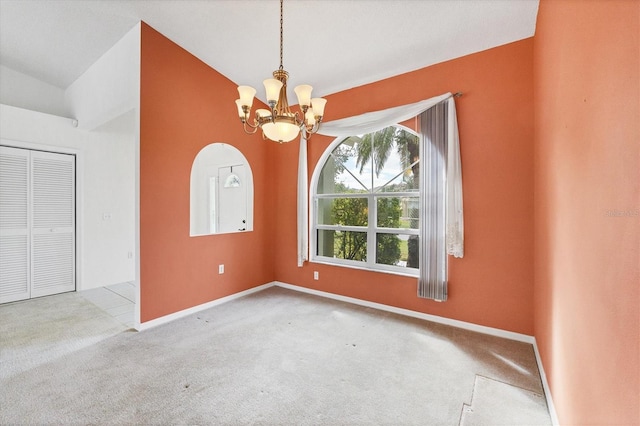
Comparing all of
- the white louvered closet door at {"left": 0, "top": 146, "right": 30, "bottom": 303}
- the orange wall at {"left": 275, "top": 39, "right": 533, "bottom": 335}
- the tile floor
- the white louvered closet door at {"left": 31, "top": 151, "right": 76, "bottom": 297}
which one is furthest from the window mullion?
the white louvered closet door at {"left": 0, "top": 146, "right": 30, "bottom": 303}

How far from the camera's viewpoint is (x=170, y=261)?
10.5ft

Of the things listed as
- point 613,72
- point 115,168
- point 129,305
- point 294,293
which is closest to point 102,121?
point 115,168

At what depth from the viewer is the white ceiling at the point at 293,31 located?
2.49 meters

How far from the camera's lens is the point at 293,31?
2.85m

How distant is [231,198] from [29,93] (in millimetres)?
3318

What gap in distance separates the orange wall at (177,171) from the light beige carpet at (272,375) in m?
0.52

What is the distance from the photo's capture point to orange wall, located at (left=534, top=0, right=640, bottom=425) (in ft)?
2.64

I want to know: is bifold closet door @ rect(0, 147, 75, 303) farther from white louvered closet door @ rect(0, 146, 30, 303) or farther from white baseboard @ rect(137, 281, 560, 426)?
white baseboard @ rect(137, 281, 560, 426)

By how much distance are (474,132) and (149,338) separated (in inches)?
155

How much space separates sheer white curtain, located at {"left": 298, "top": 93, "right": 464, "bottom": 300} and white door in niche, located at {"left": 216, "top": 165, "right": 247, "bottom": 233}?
1559 mm

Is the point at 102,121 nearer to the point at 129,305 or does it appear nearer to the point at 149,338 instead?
the point at 129,305

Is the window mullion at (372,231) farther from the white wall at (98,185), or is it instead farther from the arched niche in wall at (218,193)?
the white wall at (98,185)

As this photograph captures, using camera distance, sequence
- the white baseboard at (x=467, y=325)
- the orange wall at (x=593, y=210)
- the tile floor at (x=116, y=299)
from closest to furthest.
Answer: the orange wall at (x=593, y=210), the white baseboard at (x=467, y=325), the tile floor at (x=116, y=299)

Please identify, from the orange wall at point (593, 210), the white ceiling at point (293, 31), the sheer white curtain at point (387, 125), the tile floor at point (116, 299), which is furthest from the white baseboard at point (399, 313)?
the white ceiling at point (293, 31)
